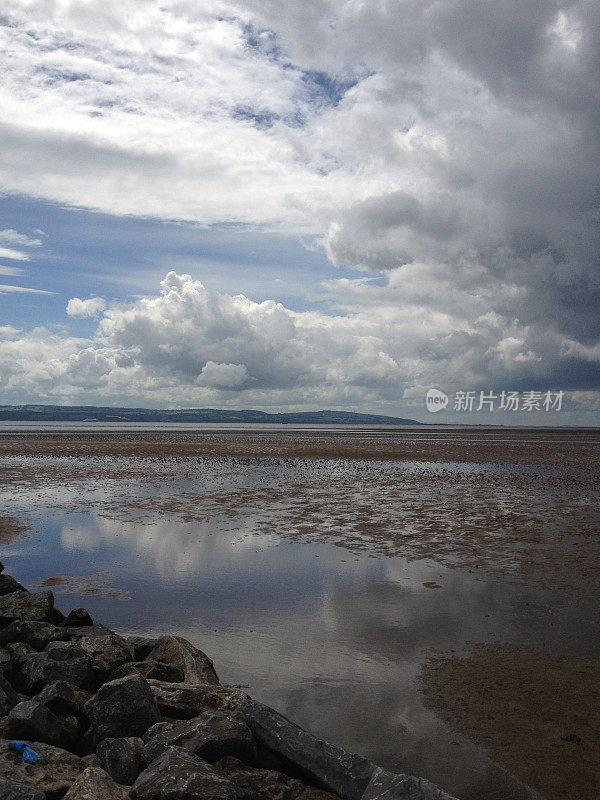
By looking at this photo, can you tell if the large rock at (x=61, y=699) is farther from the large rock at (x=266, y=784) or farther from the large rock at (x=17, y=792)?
the large rock at (x=266, y=784)

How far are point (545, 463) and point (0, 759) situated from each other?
45240 millimetres

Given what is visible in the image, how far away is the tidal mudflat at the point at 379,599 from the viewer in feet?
23.6

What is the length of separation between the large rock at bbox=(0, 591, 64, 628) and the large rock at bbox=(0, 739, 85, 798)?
4.27 meters

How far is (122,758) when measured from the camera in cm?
616

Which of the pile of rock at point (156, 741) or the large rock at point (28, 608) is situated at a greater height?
the pile of rock at point (156, 741)

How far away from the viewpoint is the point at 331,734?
7180mm

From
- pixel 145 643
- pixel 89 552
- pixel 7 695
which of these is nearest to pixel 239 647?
pixel 145 643

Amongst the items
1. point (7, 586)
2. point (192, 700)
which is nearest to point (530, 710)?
point (192, 700)

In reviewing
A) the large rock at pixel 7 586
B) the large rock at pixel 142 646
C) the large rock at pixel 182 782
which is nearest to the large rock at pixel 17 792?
the large rock at pixel 182 782

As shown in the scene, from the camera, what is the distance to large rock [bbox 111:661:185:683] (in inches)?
313

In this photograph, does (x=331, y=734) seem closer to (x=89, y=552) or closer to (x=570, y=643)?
(x=570, y=643)

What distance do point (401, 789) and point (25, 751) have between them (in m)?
3.90

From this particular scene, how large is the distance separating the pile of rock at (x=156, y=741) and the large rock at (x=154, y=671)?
0.01 metres

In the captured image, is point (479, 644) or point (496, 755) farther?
point (479, 644)
